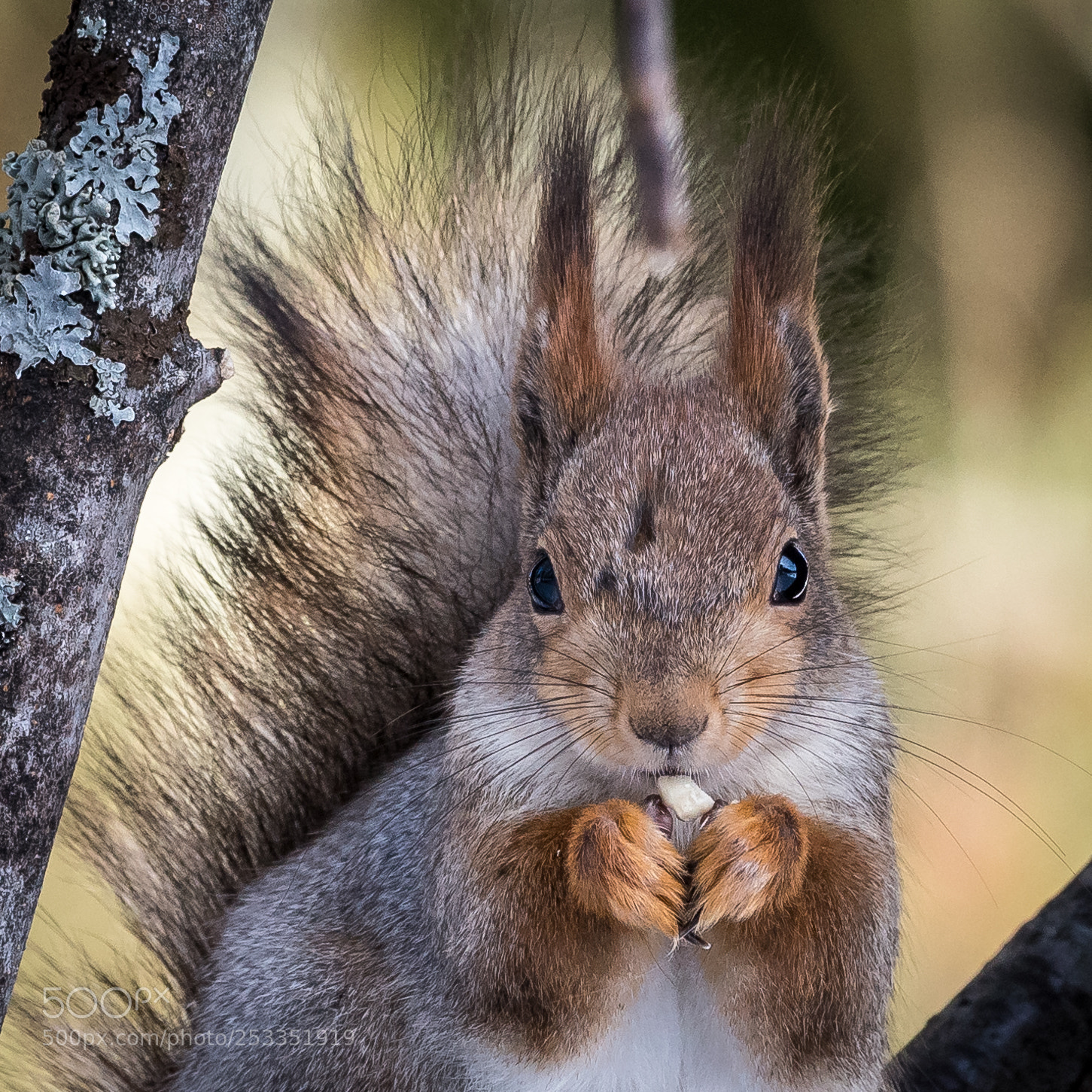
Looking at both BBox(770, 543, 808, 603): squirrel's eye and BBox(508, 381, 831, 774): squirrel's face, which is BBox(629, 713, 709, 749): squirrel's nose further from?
BBox(770, 543, 808, 603): squirrel's eye

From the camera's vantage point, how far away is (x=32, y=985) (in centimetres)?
190

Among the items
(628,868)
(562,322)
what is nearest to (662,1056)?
(628,868)

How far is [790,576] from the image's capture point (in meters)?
1.32

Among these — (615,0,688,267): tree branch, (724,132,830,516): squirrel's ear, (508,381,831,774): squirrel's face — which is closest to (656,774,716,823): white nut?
(508,381,831,774): squirrel's face

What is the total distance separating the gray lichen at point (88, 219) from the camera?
1.21 meters

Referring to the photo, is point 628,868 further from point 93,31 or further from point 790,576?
point 93,31

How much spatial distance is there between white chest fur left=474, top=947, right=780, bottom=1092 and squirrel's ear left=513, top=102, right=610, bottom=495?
25.7 inches

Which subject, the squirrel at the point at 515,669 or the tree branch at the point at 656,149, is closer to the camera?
the squirrel at the point at 515,669

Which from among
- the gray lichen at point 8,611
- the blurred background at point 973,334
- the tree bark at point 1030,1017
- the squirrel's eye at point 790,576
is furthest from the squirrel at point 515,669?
the gray lichen at point 8,611

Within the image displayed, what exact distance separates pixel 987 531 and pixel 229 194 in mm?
1659

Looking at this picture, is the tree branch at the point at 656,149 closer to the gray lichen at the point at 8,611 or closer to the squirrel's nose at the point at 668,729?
the squirrel's nose at the point at 668,729

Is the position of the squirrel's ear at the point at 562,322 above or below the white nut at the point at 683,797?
above

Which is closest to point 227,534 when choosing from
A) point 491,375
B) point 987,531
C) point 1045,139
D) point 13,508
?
point 491,375

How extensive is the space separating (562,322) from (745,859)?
0.70 m
